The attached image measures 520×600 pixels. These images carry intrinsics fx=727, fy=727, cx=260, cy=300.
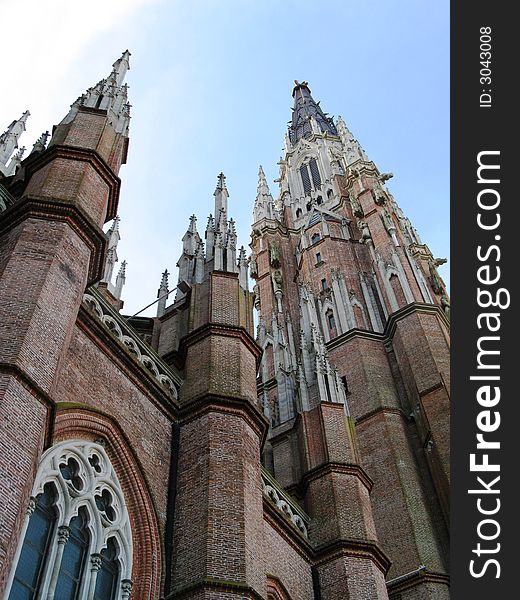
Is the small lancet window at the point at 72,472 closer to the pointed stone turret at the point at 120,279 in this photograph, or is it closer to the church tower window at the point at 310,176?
the pointed stone turret at the point at 120,279

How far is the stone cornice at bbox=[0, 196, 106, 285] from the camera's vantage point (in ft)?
38.8

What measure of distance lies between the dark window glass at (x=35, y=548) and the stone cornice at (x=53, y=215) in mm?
4213

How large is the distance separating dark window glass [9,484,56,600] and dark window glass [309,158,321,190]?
38096 millimetres

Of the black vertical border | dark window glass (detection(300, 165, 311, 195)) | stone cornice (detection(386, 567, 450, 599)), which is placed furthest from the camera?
dark window glass (detection(300, 165, 311, 195))

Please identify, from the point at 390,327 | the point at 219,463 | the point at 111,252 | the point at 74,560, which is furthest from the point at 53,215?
the point at 390,327

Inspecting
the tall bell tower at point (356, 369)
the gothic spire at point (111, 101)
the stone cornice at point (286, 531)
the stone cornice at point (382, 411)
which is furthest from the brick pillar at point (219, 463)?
the stone cornice at point (382, 411)

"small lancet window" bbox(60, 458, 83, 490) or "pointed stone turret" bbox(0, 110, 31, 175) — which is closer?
"small lancet window" bbox(60, 458, 83, 490)

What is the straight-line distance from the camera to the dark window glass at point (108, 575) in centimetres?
1022

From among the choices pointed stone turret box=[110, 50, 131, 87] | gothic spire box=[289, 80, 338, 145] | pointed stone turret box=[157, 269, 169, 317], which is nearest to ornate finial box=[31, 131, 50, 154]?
pointed stone turret box=[110, 50, 131, 87]

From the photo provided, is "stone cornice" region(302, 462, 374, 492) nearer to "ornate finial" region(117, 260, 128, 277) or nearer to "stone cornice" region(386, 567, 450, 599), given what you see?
"stone cornice" region(386, 567, 450, 599)

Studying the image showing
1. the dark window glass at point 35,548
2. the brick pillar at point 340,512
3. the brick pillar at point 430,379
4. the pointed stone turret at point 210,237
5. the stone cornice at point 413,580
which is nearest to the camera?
the dark window glass at point 35,548

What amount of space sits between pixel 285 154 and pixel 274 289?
1991cm

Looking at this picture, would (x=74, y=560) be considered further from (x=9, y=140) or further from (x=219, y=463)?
(x=9, y=140)

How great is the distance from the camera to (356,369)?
2652cm
